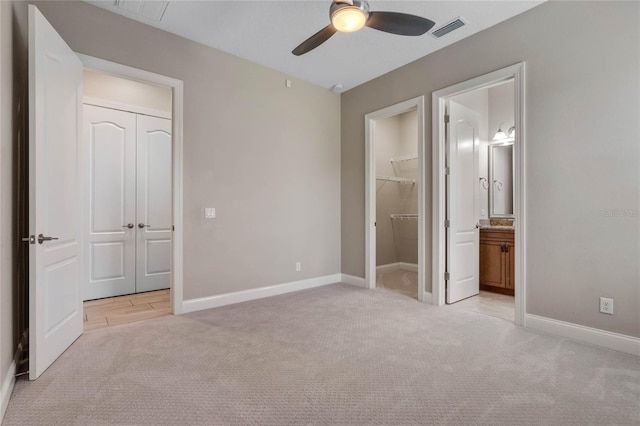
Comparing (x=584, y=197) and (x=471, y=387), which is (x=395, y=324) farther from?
(x=584, y=197)

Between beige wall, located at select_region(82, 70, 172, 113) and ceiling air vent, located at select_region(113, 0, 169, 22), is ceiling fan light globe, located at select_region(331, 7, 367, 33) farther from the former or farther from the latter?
beige wall, located at select_region(82, 70, 172, 113)

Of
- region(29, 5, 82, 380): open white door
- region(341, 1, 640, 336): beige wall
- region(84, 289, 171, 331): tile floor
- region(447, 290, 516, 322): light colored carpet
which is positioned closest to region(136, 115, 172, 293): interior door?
region(84, 289, 171, 331): tile floor

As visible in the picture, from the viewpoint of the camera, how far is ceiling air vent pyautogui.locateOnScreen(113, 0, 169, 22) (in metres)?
2.73

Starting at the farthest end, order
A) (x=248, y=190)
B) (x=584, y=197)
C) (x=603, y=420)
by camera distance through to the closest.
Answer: (x=248, y=190) < (x=584, y=197) < (x=603, y=420)

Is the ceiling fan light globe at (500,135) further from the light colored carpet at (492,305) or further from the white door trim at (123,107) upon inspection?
the white door trim at (123,107)

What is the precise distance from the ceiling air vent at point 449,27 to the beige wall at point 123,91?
3303 millimetres

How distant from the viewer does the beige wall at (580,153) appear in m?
2.37

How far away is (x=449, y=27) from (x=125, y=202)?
4366 millimetres

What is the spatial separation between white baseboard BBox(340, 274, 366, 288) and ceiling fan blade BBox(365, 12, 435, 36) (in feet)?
10.5

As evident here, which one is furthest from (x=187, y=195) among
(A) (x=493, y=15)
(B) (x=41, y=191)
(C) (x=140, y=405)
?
(A) (x=493, y=15)

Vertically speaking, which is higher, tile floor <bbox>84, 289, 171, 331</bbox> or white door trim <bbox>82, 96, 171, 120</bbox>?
white door trim <bbox>82, 96, 171, 120</bbox>

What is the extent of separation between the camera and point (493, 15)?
2.91 metres

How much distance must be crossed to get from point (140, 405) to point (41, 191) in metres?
1.52

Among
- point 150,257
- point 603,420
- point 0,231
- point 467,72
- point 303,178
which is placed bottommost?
point 603,420
